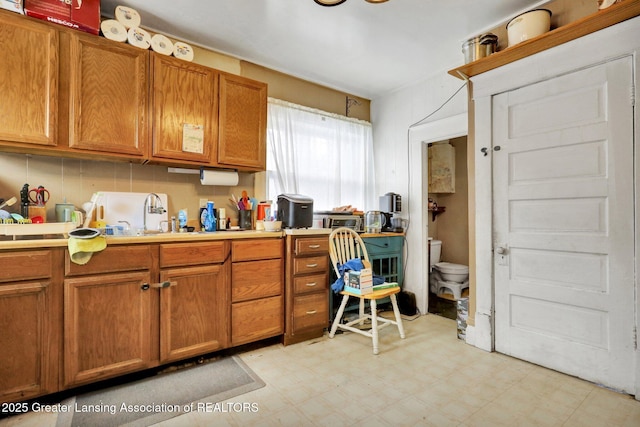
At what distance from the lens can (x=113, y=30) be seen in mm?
2162

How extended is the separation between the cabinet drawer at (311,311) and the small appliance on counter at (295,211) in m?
0.63

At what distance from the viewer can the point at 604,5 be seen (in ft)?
6.12

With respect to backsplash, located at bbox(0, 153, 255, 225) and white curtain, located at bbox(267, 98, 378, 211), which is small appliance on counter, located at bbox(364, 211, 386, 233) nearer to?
white curtain, located at bbox(267, 98, 378, 211)

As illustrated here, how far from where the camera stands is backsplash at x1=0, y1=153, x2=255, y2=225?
6.89 ft

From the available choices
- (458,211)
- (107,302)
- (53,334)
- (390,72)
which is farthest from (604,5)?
(53,334)

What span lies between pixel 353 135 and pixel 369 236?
1.36m

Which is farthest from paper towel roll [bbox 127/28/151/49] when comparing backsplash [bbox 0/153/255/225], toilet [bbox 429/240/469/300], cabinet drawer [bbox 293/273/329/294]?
toilet [bbox 429/240/469/300]

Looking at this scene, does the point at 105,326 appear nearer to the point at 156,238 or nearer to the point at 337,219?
the point at 156,238

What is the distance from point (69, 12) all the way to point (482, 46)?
290cm

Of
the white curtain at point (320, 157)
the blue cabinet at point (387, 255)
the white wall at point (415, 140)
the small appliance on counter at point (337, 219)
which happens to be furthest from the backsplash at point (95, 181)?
the white wall at point (415, 140)

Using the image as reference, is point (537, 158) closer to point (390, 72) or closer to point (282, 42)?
point (390, 72)

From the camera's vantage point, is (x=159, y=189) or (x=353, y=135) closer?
(x=159, y=189)

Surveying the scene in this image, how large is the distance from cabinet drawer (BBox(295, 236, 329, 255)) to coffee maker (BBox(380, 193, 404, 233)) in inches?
45.3

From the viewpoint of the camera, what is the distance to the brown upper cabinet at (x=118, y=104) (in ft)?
6.17
